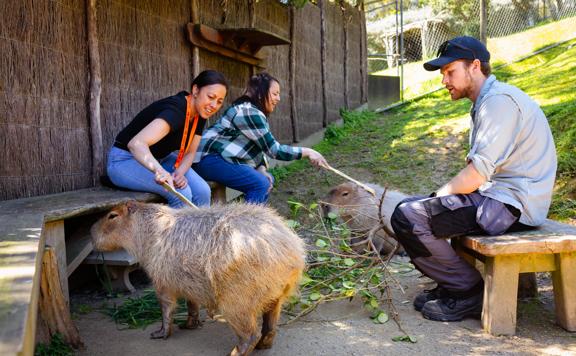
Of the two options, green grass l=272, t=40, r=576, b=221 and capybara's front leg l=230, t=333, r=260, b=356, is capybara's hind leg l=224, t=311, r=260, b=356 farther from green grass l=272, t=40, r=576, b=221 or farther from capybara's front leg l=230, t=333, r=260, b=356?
green grass l=272, t=40, r=576, b=221

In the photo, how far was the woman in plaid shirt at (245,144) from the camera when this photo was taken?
5305mm

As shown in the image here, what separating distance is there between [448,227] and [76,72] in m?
3.18

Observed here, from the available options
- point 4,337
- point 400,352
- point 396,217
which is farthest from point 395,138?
point 4,337

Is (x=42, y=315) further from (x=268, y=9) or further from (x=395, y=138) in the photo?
(x=395, y=138)

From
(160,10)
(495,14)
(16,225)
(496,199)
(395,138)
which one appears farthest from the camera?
(495,14)

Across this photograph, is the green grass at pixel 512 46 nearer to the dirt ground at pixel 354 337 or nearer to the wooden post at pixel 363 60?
the wooden post at pixel 363 60

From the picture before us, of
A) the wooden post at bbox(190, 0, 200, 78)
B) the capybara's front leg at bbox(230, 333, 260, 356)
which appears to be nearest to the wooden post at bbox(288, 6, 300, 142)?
the wooden post at bbox(190, 0, 200, 78)

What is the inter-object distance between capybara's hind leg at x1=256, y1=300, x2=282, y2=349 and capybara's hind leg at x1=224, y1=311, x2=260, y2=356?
0.20 metres

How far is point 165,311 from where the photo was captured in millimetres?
3604

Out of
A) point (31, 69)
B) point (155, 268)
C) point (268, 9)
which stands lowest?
point (155, 268)

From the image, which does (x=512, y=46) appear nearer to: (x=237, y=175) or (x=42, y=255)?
(x=237, y=175)

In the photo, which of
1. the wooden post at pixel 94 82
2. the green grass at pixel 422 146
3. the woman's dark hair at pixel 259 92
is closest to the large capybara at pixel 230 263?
the wooden post at pixel 94 82

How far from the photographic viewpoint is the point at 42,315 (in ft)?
10.9

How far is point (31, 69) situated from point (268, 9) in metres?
5.23
